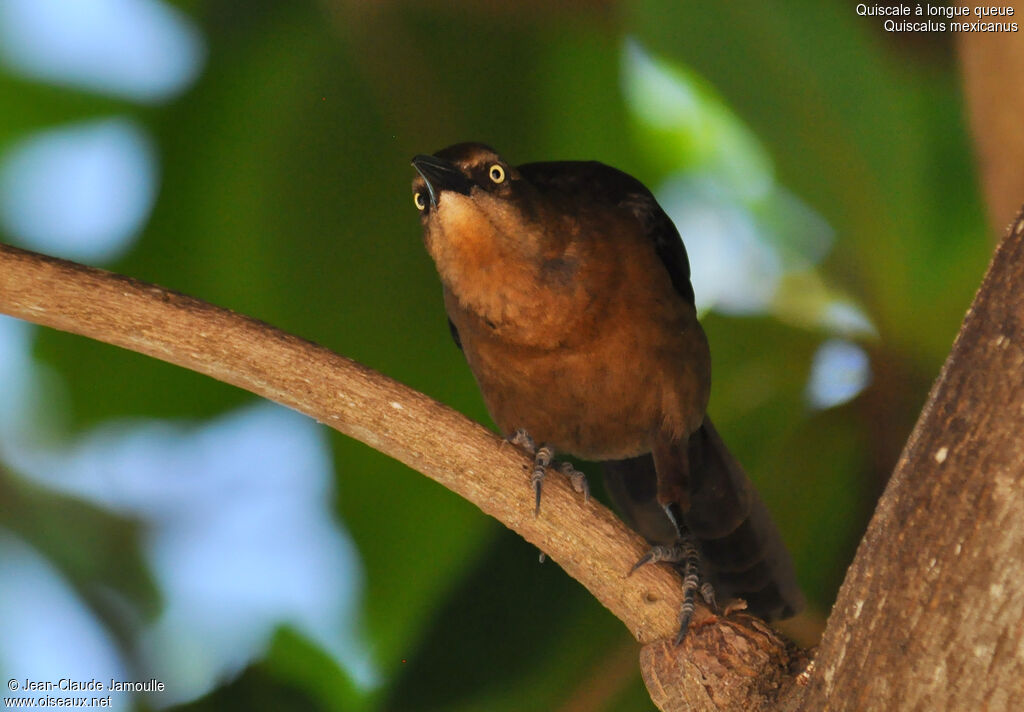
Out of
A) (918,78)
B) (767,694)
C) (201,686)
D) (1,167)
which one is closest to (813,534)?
(918,78)

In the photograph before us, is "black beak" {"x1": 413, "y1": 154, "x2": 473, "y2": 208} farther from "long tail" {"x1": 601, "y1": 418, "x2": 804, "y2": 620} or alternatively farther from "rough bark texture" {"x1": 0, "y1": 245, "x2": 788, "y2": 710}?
"long tail" {"x1": 601, "y1": 418, "x2": 804, "y2": 620}

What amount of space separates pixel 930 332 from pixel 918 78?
0.80 m

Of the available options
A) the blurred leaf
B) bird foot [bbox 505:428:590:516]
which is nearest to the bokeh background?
the blurred leaf

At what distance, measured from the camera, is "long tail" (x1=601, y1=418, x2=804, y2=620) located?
2895 millimetres

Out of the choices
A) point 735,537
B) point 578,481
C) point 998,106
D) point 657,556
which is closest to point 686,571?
point 657,556

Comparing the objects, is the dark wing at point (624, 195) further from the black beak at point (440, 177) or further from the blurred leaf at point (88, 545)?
the blurred leaf at point (88, 545)

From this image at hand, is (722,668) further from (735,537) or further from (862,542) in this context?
(735,537)

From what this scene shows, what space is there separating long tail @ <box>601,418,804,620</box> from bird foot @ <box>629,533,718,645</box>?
0.48 metres

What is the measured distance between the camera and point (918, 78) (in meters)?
3.34

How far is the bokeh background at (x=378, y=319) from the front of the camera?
11.1 feet

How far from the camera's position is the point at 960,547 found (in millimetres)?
1578

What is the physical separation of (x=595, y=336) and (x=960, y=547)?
3.65 ft

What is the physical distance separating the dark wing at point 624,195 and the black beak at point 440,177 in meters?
0.39

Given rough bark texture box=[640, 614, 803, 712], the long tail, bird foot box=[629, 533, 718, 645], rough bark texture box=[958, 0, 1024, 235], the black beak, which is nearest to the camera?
rough bark texture box=[640, 614, 803, 712]
